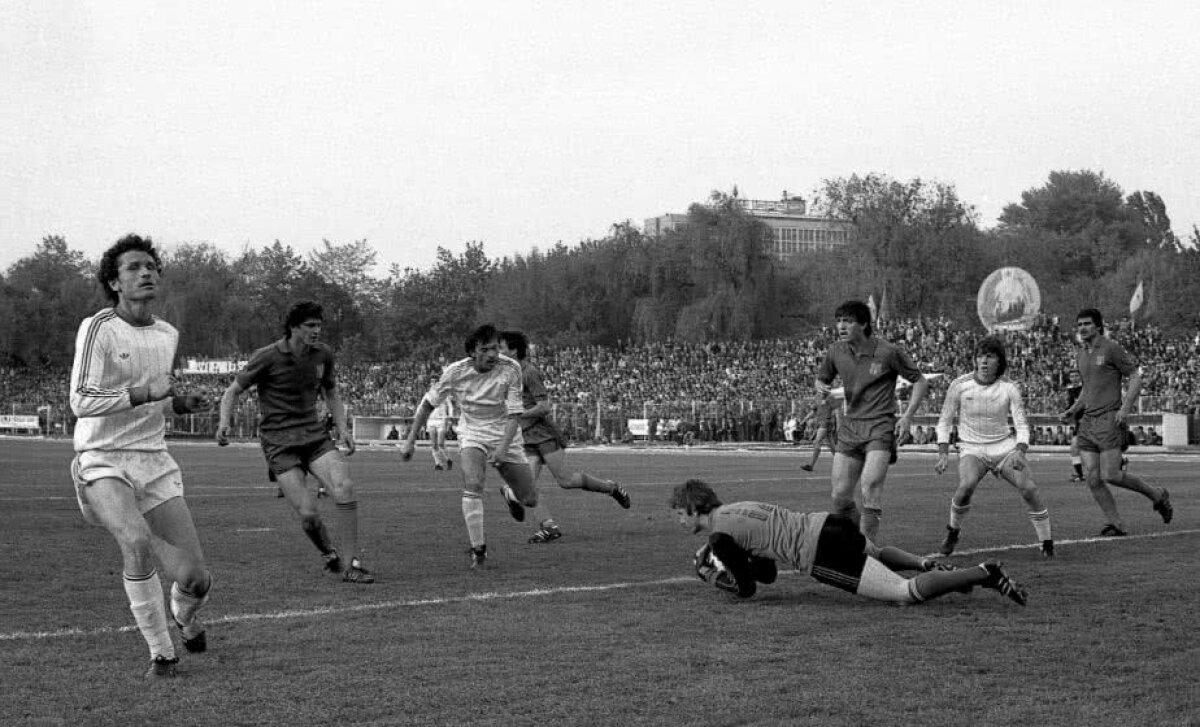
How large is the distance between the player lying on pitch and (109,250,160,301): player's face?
3964 mm

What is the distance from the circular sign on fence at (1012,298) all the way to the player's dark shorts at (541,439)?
43.3 metres

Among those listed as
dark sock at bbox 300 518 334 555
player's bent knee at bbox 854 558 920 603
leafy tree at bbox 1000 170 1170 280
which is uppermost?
leafy tree at bbox 1000 170 1170 280

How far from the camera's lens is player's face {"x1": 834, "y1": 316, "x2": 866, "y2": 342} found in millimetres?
12516

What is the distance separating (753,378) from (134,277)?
52755mm

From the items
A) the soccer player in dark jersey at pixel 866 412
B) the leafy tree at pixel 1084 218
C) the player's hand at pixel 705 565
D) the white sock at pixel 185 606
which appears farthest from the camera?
the leafy tree at pixel 1084 218

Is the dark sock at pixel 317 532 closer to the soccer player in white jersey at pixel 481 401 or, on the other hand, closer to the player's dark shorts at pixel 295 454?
the player's dark shorts at pixel 295 454

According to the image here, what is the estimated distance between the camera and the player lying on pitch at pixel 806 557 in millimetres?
9477

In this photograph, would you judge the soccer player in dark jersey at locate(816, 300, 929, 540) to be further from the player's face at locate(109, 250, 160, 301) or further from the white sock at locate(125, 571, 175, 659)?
the white sock at locate(125, 571, 175, 659)

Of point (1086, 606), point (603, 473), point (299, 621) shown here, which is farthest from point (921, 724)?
point (603, 473)

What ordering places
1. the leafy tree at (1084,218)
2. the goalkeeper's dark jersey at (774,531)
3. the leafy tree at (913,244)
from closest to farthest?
the goalkeeper's dark jersey at (774,531) < the leafy tree at (913,244) < the leafy tree at (1084,218)

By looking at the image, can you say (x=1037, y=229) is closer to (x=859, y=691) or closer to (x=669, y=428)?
(x=669, y=428)

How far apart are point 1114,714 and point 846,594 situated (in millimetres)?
4036

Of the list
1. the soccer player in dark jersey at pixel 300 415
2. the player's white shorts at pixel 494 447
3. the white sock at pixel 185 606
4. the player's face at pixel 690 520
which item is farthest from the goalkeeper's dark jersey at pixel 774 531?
the player's white shorts at pixel 494 447

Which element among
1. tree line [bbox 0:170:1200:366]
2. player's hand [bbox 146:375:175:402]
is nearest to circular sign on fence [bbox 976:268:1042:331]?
tree line [bbox 0:170:1200:366]
